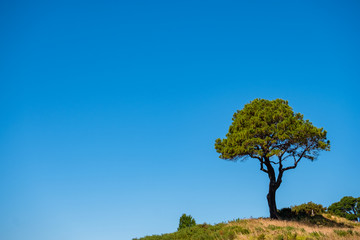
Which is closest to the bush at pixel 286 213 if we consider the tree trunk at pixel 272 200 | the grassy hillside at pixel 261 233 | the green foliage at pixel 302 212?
the green foliage at pixel 302 212

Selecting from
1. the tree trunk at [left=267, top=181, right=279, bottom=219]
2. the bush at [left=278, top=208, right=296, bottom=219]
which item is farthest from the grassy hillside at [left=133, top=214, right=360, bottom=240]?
the bush at [left=278, top=208, right=296, bottom=219]

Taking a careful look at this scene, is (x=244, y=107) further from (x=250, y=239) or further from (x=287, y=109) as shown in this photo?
(x=250, y=239)

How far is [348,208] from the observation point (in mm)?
68875

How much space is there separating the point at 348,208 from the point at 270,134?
55095mm

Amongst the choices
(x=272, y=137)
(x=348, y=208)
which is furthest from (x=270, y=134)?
(x=348, y=208)

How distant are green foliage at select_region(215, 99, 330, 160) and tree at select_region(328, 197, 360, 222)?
4977 centimetres

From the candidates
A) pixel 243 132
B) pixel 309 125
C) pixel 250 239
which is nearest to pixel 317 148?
pixel 309 125

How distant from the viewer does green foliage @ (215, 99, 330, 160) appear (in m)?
26.8

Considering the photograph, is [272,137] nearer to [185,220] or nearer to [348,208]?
[185,220]

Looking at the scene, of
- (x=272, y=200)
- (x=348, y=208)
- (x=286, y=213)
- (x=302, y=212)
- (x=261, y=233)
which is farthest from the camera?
(x=348, y=208)

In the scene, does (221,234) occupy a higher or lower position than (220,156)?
lower

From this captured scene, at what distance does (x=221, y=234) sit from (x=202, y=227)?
412 cm

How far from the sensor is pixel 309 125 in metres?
27.1

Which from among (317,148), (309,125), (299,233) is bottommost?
(299,233)
